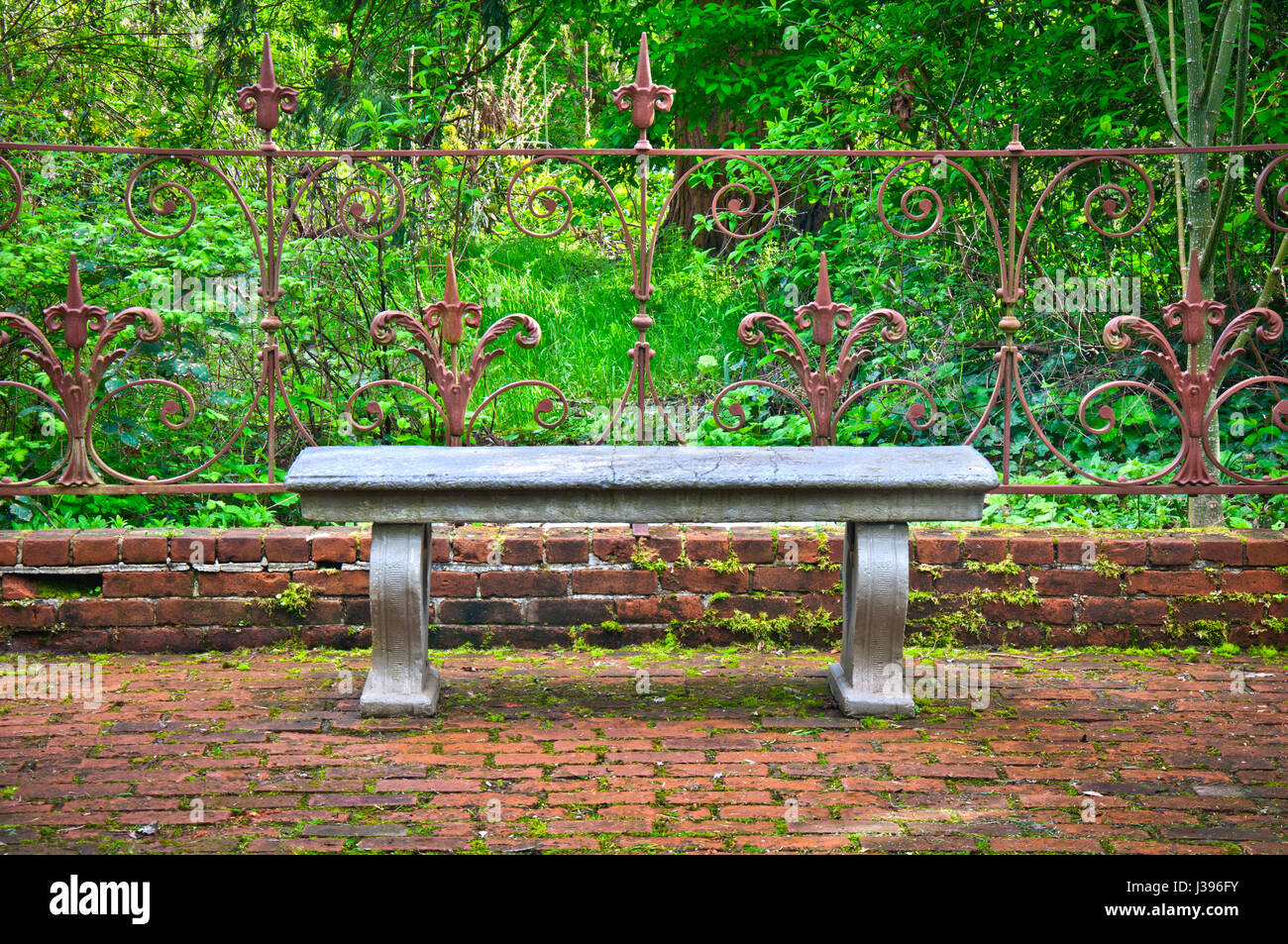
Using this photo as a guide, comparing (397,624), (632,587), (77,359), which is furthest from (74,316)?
(632,587)

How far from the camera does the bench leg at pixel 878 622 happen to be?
333 cm

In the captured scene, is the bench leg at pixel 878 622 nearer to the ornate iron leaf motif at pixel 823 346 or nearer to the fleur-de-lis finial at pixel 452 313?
the ornate iron leaf motif at pixel 823 346

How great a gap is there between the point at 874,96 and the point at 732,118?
2.43m

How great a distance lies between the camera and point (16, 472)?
509cm

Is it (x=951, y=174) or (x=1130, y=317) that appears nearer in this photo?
(x=1130, y=317)

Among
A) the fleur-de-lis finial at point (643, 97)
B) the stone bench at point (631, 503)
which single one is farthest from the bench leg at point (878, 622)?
the fleur-de-lis finial at point (643, 97)

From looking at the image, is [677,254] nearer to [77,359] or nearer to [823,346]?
[823,346]

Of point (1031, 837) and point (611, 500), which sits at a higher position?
point (611, 500)

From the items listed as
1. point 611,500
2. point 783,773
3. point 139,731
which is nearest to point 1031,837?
point 783,773

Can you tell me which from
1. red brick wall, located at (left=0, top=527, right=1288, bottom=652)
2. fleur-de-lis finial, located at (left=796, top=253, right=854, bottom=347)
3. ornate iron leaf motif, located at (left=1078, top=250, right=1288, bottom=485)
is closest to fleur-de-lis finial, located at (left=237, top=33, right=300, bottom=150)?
red brick wall, located at (left=0, top=527, right=1288, bottom=652)

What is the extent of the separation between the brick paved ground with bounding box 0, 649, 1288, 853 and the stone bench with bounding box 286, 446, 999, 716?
176 millimetres

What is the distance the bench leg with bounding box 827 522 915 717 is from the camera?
10.9ft

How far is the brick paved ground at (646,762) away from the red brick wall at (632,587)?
5.5 inches

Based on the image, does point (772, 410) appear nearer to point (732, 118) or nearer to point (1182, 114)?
point (1182, 114)
